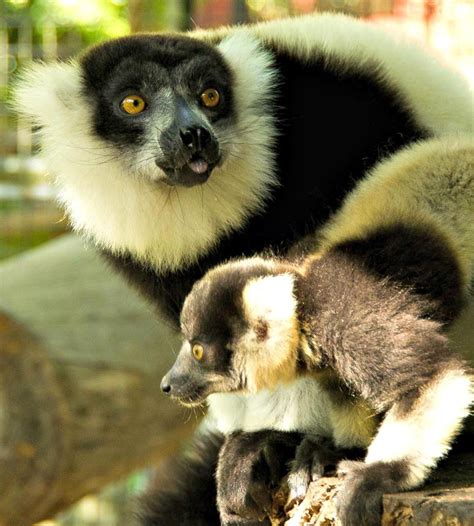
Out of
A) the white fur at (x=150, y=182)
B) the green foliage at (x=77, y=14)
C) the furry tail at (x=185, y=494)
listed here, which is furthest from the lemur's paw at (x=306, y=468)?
the green foliage at (x=77, y=14)

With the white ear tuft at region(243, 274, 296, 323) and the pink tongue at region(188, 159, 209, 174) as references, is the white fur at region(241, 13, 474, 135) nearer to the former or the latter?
the pink tongue at region(188, 159, 209, 174)

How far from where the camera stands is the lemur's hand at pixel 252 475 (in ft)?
11.5

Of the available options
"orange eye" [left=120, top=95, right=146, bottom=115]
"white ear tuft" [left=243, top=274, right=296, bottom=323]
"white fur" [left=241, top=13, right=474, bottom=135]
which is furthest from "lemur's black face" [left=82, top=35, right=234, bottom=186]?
"white ear tuft" [left=243, top=274, right=296, bottom=323]

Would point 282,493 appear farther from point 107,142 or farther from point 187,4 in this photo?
point 187,4

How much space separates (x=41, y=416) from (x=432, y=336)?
3644 mm

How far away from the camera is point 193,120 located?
3.83m

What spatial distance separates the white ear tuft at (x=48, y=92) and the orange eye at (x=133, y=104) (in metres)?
0.23

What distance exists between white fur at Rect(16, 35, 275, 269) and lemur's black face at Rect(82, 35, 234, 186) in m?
0.05

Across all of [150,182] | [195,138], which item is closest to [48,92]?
[150,182]

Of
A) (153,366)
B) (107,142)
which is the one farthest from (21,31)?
(107,142)

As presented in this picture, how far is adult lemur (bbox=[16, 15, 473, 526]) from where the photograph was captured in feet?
12.8

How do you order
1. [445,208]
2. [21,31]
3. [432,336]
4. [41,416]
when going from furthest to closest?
[21,31]
[41,416]
[445,208]
[432,336]

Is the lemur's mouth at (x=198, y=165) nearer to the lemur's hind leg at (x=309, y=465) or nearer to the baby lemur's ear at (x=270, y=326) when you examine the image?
the baby lemur's ear at (x=270, y=326)

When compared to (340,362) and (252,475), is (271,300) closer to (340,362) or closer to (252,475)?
(340,362)
